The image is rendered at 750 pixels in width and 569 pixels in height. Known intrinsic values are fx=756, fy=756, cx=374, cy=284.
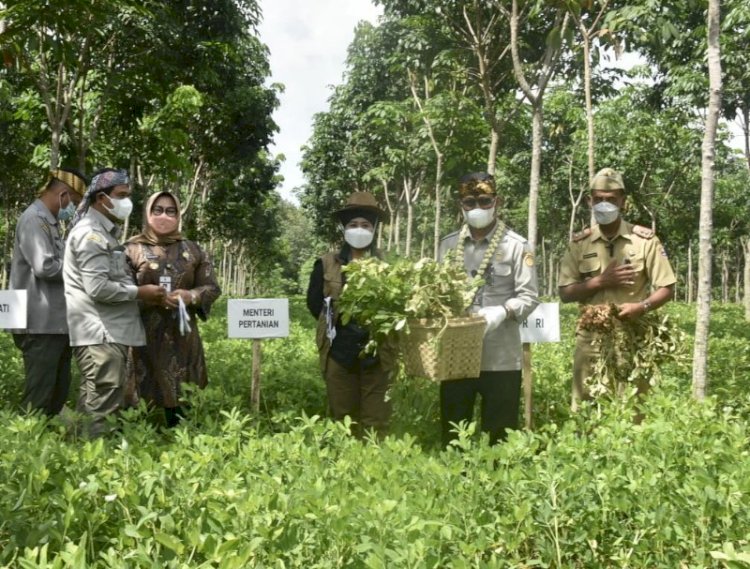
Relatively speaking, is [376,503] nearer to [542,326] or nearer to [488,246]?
[488,246]

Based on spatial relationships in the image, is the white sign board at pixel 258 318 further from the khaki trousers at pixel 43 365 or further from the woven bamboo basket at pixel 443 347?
the woven bamboo basket at pixel 443 347

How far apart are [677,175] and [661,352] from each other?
19.8 metres

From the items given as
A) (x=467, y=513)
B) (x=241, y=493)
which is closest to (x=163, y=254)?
(x=241, y=493)

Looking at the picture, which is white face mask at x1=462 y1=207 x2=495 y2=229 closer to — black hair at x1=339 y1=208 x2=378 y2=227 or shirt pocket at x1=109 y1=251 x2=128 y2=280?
black hair at x1=339 y1=208 x2=378 y2=227

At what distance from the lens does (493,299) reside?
444 centimetres

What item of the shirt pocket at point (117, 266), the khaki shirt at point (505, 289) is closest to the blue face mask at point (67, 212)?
the shirt pocket at point (117, 266)

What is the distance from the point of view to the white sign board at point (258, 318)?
5.11 metres

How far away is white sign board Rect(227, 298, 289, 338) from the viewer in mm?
5109

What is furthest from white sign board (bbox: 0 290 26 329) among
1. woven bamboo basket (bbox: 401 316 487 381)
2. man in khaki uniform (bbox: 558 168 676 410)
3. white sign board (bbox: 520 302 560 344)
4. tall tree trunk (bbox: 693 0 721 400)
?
tall tree trunk (bbox: 693 0 721 400)

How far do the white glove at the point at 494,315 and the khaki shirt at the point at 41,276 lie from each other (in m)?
2.69

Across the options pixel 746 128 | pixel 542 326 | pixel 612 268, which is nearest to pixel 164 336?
pixel 542 326

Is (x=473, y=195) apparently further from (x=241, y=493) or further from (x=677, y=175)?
(x=677, y=175)

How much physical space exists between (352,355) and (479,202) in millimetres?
1196

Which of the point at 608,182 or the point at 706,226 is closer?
the point at 608,182
